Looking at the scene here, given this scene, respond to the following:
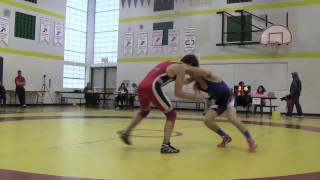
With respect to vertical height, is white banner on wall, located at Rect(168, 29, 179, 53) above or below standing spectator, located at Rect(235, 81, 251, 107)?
above

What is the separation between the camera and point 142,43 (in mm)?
22016

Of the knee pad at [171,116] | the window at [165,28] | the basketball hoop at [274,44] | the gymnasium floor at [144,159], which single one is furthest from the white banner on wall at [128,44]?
the knee pad at [171,116]

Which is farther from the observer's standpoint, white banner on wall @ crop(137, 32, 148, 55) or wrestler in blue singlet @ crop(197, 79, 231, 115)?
white banner on wall @ crop(137, 32, 148, 55)

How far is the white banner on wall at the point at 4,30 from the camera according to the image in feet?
59.3

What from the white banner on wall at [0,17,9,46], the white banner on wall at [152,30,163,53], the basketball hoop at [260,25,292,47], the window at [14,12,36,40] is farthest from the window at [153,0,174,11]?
the white banner on wall at [0,17,9,46]

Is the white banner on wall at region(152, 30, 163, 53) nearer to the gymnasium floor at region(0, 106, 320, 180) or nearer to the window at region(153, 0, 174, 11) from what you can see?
the window at region(153, 0, 174, 11)

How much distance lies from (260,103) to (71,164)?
41.8ft

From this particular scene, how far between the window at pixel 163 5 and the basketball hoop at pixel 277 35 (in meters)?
6.26

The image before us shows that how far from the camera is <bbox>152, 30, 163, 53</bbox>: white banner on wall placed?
840 inches

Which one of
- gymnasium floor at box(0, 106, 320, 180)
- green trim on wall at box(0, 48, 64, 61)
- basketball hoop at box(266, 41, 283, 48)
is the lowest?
gymnasium floor at box(0, 106, 320, 180)

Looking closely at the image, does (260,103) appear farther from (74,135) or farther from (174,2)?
(74,135)

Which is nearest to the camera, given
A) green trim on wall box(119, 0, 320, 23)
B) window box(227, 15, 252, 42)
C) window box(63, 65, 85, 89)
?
green trim on wall box(119, 0, 320, 23)

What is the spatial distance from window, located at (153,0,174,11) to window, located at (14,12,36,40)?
685cm

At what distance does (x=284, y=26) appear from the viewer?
17047mm
